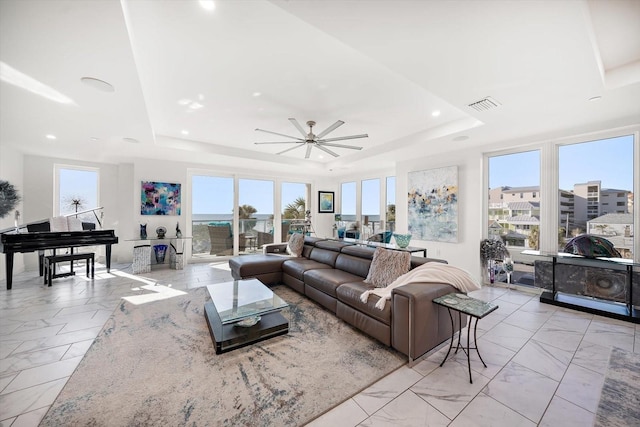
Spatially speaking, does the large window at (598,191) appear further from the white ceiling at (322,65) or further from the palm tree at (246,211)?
the palm tree at (246,211)

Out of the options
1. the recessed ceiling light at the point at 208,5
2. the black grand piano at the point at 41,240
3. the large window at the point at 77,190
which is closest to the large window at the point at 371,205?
the recessed ceiling light at the point at 208,5

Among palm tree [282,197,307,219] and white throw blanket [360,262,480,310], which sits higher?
palm tree [282,197,307,219]

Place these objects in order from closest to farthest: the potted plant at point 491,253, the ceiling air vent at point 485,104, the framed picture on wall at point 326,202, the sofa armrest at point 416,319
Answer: the sofa armrest at point 416,319 → the ceiling air vent at point 485,104 → the potted plant at point 491,253 → the framed picture on wall at point 326,202

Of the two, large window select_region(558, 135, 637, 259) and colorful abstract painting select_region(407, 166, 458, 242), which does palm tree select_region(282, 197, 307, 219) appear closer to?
colorful abstract painting select_region(407, 166, 458, 242)

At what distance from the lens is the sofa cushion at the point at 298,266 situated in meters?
3.87

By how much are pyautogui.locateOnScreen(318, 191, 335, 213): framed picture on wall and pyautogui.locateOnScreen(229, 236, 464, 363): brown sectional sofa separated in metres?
3.47

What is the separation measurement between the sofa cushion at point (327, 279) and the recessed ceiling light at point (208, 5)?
2.92m

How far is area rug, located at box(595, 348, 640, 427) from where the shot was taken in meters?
1.58

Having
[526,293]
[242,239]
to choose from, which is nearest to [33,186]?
[242,239]

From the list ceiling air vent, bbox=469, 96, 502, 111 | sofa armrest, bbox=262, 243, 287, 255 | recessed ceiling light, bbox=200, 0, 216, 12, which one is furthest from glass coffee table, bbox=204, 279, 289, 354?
ceiling air vent, bbox=469, 96, 502, 111

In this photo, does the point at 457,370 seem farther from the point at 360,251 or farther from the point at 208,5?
the point at 208,5

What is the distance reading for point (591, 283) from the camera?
11.0ft

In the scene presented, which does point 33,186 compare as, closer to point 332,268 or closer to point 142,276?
point 142,276

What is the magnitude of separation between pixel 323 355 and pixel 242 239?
5416 mm
